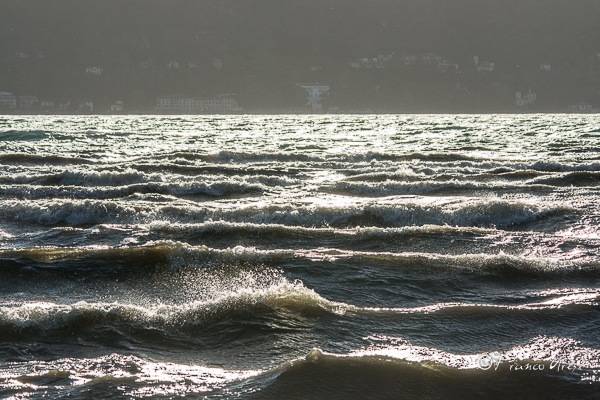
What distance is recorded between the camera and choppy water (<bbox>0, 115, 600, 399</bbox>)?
26.7ft

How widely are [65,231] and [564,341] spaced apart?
12957mm

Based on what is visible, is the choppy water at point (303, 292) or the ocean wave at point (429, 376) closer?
the ocean wave at point (429, 376)

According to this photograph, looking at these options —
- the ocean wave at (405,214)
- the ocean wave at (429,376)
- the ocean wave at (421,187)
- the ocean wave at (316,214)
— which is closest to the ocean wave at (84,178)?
the ocean wave at (316,214)

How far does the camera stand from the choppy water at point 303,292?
26.7 ft

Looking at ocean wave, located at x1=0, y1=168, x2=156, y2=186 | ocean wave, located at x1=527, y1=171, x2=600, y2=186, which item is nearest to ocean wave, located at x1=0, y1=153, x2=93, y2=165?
ocean wave, located at x1=0, y1=168, x2=156, y2=186

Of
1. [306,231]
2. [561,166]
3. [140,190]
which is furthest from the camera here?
[561,166]

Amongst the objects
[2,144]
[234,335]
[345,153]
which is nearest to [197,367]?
[234,335]

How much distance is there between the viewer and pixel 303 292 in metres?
11.3

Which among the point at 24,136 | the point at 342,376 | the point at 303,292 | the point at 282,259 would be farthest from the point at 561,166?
the point at 24,136

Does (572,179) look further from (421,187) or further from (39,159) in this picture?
(39,159)

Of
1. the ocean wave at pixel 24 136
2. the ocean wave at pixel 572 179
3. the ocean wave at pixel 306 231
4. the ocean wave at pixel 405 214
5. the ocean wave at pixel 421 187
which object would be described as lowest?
the ocean wave at pixel 306 231

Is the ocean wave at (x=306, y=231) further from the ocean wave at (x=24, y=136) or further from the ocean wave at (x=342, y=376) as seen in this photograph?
the ocean wave at (x=24, y=136)

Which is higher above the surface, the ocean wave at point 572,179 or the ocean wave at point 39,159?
the ocean wave at point 39,159

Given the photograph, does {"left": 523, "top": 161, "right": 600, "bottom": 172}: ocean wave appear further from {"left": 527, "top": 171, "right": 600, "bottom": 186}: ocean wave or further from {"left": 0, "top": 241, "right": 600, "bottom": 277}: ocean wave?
{"left": 0, "top": 241, "right": 600, "bottom": 277}: ocean wave
